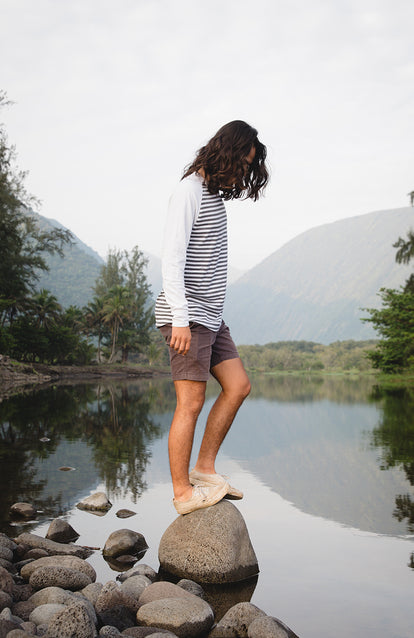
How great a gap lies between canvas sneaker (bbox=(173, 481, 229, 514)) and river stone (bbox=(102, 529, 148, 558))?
0.26m

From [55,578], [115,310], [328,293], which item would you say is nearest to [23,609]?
[55,578]

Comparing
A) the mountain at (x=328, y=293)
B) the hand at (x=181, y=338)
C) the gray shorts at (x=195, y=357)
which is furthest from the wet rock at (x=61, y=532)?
the mountain at (x=328, y=293)

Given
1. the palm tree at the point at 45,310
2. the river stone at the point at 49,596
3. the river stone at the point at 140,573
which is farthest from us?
the palm tree at the point at 45,310

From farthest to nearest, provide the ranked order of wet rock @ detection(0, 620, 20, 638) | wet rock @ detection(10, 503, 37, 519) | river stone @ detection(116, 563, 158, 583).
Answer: wet rock @ detection(10, 503, 37, 519) → river stone @ detection(116, 563, 158, 583) → wet rock @ detection(0, 620, 20, 638)

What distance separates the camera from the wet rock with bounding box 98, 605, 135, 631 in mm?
1985

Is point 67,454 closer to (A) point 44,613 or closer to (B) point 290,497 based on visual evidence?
(B) point 290,497

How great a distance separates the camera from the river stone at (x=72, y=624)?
69.4 inches

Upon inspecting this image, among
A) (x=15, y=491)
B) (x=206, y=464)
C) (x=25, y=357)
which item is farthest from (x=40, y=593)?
(x=25, y=357)

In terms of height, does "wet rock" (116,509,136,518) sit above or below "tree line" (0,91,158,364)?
below

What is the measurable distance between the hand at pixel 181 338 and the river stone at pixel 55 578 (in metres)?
1.04

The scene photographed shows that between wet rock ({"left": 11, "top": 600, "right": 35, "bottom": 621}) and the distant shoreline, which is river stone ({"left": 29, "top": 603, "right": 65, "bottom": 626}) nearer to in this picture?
wet rock ({"left": 11, "top": 600, "right": 35, "bottom": 621})

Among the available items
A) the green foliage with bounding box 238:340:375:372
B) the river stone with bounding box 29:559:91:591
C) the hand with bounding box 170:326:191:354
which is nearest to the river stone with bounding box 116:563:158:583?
the river stone with bounding box 29:559:91:591

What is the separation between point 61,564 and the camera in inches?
97.8

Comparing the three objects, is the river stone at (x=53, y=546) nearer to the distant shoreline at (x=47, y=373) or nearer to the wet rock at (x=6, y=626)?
the wet rock at (x=6, y=626)
